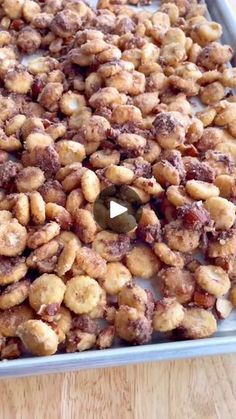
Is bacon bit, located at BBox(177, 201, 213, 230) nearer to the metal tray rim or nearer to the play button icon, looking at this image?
the play button icon

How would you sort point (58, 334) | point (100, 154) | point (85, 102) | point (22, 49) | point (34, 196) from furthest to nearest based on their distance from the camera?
point (22, 49) → point (85, 102) → point (100, 154) → point (34, 196) → point (58, 334)

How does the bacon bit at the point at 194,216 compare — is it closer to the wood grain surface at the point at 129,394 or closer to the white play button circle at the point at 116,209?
the white play button circle at the point at 116,209

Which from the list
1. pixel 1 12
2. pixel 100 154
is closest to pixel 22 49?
pixel 1 12

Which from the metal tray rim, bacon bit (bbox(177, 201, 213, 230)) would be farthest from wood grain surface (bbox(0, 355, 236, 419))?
bacon bit (bbox(177, 201, 213, 230))

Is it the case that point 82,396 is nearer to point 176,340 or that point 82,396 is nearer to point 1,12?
point 176,340

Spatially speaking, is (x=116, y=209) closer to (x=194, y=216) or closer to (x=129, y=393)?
→ (x=194, y=216)

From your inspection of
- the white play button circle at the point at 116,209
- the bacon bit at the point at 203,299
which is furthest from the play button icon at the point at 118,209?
the bacon bit at the point at 203,299
